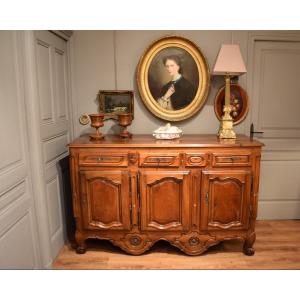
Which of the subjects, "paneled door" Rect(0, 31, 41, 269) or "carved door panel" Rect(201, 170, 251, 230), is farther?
"carved door panel" Rect(201, 170, 251, 230)

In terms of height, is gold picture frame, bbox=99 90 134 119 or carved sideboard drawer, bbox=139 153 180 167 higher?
gold picture frame, bbox=99 90 134 119

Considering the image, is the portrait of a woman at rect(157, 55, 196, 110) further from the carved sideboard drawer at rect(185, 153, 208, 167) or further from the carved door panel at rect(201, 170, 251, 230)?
the carved door panel at rect(201, 170, 251, 230)

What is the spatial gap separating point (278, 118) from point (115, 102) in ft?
5.09

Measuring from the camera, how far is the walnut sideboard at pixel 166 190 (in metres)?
1.91

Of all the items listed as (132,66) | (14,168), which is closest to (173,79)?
(132,66)

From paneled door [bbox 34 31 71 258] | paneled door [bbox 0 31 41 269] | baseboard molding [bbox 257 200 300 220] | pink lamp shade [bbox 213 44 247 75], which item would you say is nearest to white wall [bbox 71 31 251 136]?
paneled door [bbox 34 31 71 258]

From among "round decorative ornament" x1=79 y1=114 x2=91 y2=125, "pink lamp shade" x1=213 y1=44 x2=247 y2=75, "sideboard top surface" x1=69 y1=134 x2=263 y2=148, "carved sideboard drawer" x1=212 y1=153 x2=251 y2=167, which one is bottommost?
"carved sideboard drawer" x1=212 y1=153 x2=251 y2=167

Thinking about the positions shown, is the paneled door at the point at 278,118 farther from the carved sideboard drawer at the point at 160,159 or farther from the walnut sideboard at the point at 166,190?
the carved sideboard drawer at the point at 160,159

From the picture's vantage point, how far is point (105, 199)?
1.98 metres

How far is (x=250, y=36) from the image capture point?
91.0 inches

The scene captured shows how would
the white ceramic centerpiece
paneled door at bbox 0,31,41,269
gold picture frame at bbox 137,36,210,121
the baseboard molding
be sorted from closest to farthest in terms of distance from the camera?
1. paneled door at bbox 0,31,41,269
2. the white ceramic centerpiece
3. gold picture frame at bbox 137,36,210,121
4. the baseboard molding

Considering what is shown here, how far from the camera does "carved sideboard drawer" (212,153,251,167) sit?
1.91m

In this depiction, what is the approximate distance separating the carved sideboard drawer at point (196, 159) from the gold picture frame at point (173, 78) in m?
0.55

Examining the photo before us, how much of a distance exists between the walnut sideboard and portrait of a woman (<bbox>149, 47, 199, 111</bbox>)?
1.61 feet
